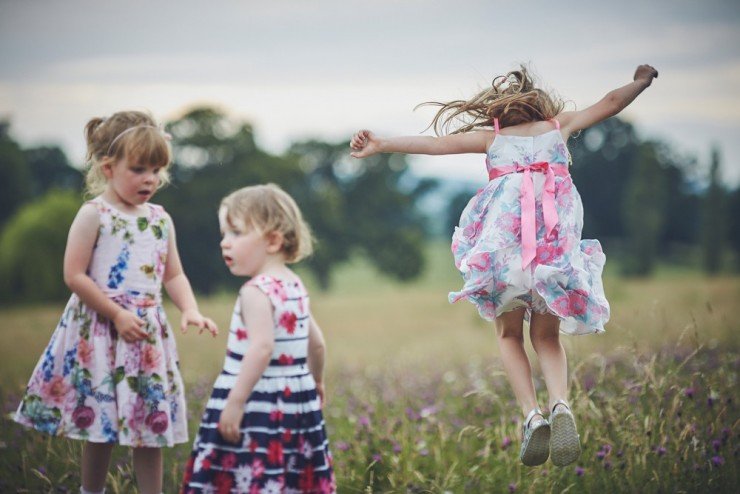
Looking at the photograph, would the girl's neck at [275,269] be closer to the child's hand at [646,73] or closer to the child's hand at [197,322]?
the child's hand at [197,322]

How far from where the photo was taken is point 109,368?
4023 mm

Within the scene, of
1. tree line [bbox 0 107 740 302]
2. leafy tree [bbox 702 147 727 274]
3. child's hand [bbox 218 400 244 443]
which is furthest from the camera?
leafy tree [bbox 702 147 727 274]

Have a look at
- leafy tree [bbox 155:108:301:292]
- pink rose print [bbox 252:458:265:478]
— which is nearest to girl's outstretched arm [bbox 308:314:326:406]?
pink rose print [bbox 252:458:265:478]

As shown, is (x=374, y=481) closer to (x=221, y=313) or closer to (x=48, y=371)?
(x=48, y=371)

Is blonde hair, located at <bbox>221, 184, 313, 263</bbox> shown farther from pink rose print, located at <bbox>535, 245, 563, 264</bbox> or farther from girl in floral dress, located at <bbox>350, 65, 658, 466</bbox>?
pink rose print, located at <bbox>535, 245, 563, 264</bbox>

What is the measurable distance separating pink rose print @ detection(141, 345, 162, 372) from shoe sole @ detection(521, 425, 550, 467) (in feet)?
6.11

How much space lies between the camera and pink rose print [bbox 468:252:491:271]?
395cm

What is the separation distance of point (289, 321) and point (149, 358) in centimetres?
98

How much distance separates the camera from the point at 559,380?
13.3ft

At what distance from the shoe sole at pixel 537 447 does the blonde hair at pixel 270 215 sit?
1384 millimetres

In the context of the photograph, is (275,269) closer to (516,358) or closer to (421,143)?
(421,143)

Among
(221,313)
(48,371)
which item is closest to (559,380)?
(48,371)

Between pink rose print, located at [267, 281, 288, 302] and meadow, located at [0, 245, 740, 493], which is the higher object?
pink rose print, located at [267, 281, 288, 302]

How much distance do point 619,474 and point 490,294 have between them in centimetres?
124
